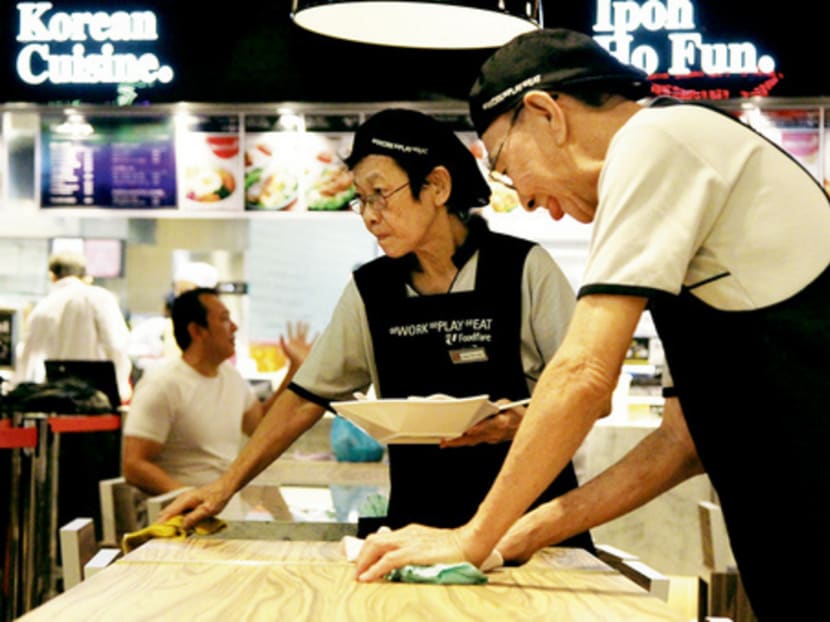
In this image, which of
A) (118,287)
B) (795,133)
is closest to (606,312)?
(795,133)

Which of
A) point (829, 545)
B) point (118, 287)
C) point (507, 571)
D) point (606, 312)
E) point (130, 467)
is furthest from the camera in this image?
point (118, 287)

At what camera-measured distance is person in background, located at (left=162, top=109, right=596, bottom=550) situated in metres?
2.85

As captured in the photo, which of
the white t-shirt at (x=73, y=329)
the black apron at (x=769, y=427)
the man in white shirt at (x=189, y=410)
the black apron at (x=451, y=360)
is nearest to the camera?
the black apron at (x=769, y=427)

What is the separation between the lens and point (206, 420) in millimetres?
5230

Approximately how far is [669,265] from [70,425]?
12.8 feet

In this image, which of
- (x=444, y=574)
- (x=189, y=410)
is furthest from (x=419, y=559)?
(x=189, y=410)

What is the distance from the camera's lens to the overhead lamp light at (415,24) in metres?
3.20

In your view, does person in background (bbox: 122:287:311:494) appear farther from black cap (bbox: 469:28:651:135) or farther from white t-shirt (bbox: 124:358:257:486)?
black cap (bbox: 469:28:651:135)

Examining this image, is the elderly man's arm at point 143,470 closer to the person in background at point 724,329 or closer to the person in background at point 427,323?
the person in background at point 427,323

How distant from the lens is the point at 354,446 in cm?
516

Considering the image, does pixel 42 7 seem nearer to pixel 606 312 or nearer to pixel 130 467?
pixel 130 467

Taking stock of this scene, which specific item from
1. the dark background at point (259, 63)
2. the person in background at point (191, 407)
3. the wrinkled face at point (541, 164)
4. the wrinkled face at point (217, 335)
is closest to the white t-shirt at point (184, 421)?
the person in background at point (191, 407)

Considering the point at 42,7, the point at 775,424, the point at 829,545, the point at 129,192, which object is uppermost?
the point at 42,7

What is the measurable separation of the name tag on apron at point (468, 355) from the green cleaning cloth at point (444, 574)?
0.93 m
